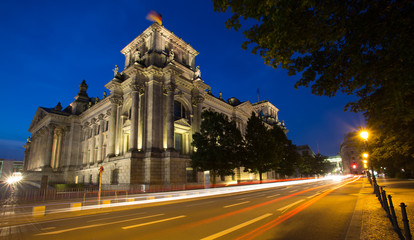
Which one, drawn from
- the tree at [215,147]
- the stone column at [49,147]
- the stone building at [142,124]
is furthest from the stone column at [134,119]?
the stone column at [49,147]

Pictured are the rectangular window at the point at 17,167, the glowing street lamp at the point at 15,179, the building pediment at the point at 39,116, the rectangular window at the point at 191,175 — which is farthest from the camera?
the rectangular window at the point at 17,167

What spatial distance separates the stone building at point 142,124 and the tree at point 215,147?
14.0 ft

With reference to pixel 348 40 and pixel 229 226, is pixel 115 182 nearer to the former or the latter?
pixel 229 226

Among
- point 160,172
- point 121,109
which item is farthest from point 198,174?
point 121,109

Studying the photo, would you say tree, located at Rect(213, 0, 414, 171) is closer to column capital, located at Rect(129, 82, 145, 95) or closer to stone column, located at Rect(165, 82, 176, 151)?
stone column, located at Rect(165, 82, 176, 151)

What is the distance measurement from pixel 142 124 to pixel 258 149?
20620 millimetres

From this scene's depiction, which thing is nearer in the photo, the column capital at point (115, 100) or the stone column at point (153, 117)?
the stone column at point (153, 117)

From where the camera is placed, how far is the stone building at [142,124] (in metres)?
33.6

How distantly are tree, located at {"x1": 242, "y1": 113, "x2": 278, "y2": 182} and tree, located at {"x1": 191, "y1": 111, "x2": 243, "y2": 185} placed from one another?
13.8ft

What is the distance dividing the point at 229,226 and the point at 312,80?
6050 mm

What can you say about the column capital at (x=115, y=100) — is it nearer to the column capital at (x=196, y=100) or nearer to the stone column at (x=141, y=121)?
the stone column at (x=141, y=121)

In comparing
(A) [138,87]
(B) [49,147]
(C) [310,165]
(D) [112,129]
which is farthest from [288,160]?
(B) [49,147]

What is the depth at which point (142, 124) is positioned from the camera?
3538cm

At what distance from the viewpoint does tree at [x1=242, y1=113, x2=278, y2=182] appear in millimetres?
38409
